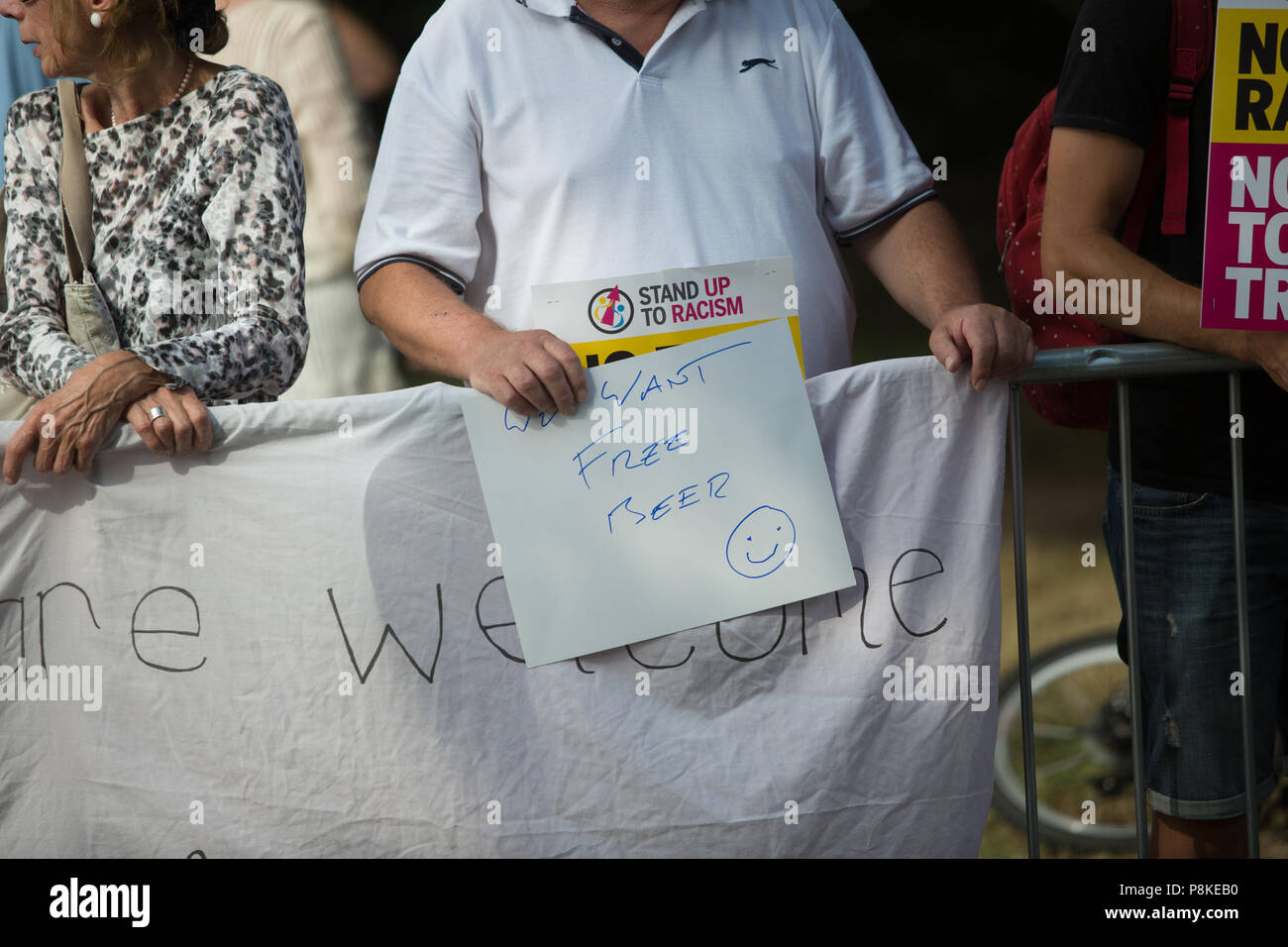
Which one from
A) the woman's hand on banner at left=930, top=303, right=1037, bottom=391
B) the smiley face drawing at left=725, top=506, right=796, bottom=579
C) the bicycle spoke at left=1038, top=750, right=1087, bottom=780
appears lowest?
the bicycle spoke at left=1038, top=750, right=1087, bottom=780

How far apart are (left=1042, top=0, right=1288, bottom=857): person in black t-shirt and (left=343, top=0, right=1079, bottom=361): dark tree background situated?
197 cm

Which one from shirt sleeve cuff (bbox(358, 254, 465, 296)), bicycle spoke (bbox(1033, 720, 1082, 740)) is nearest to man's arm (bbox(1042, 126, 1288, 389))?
shirt sleeve cuff (bbox(358, 254, 465, 296))

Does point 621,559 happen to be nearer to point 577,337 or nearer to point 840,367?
point 577,337

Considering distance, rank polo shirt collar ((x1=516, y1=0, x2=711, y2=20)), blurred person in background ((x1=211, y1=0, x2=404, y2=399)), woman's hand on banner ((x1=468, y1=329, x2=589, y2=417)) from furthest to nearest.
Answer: blurred person in background ((x1=211, y1=0, x2=404, y2=399)) → polo shirt collar ((x1=516, y1=0, x2=711, y2=20)) → woman's hand on banner ((x1=468, y1=329, x2=589, y2=417))

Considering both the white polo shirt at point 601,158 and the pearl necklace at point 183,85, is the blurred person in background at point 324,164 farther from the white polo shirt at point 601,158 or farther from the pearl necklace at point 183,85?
the white polo shirt at point 601,158

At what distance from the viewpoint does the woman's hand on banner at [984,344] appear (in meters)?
2.00

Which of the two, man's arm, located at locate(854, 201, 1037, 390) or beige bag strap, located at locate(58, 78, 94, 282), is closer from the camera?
man's arm, located at locate(854, 201, 1037, 390)

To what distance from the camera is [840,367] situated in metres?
2.24

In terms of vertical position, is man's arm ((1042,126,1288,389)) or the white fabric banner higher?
man's arm ((1042,126,1288,389))

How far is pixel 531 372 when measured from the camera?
1886mm

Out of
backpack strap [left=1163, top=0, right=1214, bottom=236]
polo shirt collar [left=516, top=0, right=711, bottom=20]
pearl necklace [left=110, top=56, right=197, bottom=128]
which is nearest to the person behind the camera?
backpack strap [left=1163, top=0, right=1214, bottom=236]

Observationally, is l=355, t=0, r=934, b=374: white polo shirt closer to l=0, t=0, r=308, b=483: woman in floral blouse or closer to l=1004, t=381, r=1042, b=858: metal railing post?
l=0, t=0, r=308, b=483: woman in floral blouse

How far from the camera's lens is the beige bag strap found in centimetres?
227
